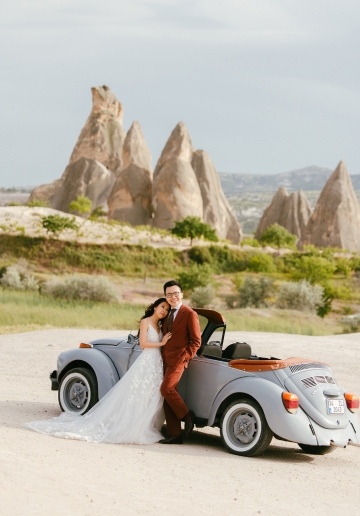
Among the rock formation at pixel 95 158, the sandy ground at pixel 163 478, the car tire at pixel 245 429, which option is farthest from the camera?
the rock formation at pixel 95 158

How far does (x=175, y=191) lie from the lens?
67.4 meters

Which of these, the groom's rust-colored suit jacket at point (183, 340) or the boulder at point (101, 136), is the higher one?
the boulder at point (101, 136)

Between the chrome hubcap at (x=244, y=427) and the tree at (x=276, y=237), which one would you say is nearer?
the chrome hubcap at (x=244, y=427)

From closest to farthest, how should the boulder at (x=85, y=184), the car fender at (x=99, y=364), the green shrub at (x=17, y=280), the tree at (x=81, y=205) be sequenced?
the car fender at (x=99, y=364), the green shrub at (x=17, y=280), the tree at (x=81, y=205), the boulder at (x=85, y=184)

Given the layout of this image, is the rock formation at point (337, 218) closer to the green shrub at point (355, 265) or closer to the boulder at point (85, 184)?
the green shrub at point (355, 265)

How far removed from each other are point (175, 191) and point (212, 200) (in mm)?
10417

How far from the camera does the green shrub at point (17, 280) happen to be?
128 ft

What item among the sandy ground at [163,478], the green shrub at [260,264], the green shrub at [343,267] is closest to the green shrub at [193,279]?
the green shrub at [260,264]

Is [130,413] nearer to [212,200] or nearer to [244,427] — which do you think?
[244,427]

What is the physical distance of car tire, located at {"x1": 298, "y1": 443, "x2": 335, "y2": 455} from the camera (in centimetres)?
828

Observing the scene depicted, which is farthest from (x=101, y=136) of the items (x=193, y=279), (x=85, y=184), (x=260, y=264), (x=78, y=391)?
(x=78, y=391)

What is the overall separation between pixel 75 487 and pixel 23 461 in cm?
68

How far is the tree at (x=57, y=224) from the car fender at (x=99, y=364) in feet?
143

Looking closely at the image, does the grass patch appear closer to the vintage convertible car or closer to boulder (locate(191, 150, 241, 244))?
boulder (locate(191, 150, 241, 244))
